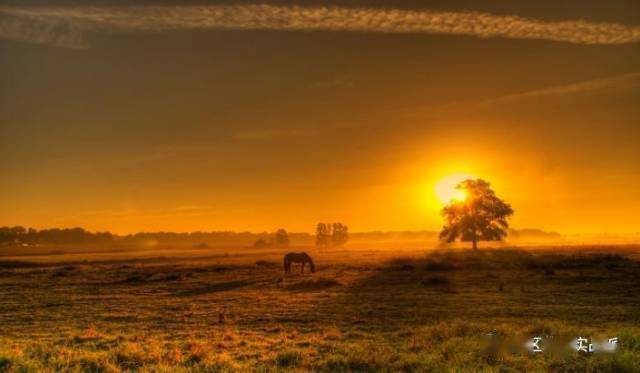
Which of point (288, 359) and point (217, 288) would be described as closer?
point (288, 359)

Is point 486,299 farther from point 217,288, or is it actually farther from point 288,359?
point 217,288

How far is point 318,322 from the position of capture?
20688 millimetres

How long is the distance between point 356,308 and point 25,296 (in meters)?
25.0

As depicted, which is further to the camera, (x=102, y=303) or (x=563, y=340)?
(x=102, y=303)

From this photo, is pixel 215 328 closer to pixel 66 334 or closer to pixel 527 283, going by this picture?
pixel 66 334

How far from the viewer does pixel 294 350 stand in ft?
48.4

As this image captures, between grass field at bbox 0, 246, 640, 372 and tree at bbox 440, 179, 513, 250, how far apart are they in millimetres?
43927

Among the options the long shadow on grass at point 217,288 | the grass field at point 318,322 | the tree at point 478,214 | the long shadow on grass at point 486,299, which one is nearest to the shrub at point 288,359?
the grass field at point 318,322

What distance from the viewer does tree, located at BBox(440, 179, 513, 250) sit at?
84938 millimetres

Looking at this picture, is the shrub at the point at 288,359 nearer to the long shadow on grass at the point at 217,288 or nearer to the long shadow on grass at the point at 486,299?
the long shadow on grass at the point at 486,299

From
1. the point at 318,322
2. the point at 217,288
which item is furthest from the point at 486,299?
the point at 217,288

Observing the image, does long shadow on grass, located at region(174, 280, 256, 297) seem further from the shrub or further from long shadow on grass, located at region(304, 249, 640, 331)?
the shrub

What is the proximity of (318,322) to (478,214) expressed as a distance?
234 ft

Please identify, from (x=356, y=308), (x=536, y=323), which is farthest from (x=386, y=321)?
(x=536, y=323)
